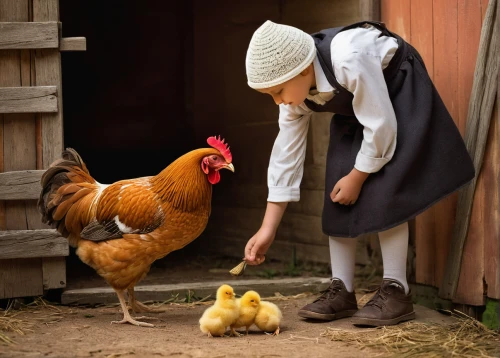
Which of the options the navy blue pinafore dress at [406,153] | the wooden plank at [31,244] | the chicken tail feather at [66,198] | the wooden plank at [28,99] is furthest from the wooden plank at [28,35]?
the navy blue pinafore dress at [406,153]

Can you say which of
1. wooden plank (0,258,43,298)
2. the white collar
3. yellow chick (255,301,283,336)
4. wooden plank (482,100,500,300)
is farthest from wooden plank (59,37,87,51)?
wooden plank (482,100,500,300)

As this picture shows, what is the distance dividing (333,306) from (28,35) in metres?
2.36

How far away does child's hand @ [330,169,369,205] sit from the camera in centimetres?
367

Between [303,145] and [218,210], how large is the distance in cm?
290

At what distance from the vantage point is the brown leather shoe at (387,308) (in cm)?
373

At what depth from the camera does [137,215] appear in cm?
395

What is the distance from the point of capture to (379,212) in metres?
3.66

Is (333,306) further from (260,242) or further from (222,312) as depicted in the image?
(222,312)

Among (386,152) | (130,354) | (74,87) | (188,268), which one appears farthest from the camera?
(74,87)

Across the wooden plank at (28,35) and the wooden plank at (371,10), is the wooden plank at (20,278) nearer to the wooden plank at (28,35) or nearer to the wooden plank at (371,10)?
the wooden plank at (28,35)

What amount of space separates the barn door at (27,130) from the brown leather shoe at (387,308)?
1.85m

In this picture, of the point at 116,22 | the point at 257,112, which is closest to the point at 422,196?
the point at 257,112

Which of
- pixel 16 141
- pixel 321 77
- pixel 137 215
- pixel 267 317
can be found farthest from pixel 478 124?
pixel 16 141

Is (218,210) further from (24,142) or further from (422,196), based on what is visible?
(422,196)
